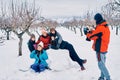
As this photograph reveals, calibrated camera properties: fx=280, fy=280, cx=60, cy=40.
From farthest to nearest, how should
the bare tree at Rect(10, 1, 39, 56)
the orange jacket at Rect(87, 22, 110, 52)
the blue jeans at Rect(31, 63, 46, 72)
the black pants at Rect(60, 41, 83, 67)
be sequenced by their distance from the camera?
the bare tree at Rect(10, 1, 39, 56) → the black pants at Rect(60, 41, 83, 67) → the blue jeans at Rect(31, 63, 46, 72) → the orange jacket at Rect(87, 22, 110, 52)

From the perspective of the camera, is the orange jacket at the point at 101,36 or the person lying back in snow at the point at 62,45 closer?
the orange jacket at the point at 101,36

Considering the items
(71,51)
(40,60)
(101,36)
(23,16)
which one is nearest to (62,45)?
(71,51)

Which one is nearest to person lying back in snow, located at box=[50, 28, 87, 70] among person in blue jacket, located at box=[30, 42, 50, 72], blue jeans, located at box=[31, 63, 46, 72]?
person in blue jacket, located at box=[30, 42, 50, 72]

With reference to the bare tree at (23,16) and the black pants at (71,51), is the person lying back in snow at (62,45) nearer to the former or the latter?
the black pants at (71,51)

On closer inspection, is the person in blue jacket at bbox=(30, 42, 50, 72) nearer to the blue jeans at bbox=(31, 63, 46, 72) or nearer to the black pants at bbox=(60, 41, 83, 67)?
the blue jeans at bbox=(31, 63, 46, 72)

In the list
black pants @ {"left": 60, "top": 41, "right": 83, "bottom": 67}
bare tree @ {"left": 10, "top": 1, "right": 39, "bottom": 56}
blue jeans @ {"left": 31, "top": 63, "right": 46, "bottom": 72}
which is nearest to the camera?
blue jeans @ {"left": 31, "top": 63, "right": 46, "bottom": 72}

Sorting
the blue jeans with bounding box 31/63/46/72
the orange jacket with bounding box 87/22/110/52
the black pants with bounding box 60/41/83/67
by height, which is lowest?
the blue jeans with bounding box 31/63/46/72

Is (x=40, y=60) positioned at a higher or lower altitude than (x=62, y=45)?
lower

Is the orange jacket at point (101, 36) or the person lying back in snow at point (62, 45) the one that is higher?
the orange jacket at point (101, 36)

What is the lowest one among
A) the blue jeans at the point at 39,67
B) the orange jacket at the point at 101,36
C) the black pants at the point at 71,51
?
the blue jeans at the point at 39,67

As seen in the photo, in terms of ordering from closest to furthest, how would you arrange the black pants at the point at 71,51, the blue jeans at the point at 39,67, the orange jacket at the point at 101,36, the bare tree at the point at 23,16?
the orange jacket at the point at 101,36 < the blue jeans at the point at 39,67 < the black pants at the point at 71,51 < the bare tree at the point at 23,16

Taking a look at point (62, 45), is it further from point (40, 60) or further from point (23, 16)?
point (23, 16)

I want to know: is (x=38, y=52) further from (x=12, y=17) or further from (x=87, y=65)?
(x=12, y=17)

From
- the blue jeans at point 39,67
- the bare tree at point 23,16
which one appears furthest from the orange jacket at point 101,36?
the bare tree at point 23,16
